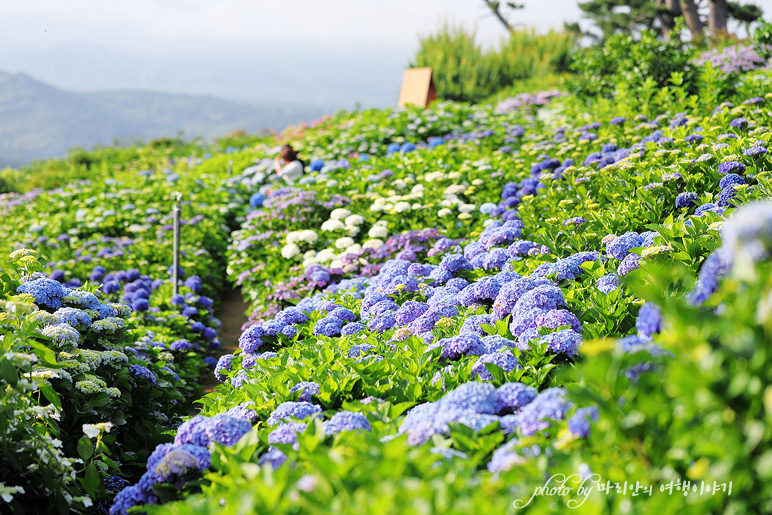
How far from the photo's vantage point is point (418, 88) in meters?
15.0

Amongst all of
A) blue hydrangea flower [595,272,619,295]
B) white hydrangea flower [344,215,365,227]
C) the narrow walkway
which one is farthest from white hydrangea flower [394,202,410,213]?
blue hydrangea flower [595,272,619,295]

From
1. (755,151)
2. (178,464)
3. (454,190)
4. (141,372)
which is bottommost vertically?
(141,372)

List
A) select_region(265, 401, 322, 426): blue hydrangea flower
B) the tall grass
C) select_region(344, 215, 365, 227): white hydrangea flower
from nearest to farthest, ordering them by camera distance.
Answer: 1. select_region(265, 401, 322, 426): blue hydrangea flower
2. select_region(344, 215, 365, 227): white hydrangea flower
3. the tall grass

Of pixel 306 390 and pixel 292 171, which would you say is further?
pixel 292 171

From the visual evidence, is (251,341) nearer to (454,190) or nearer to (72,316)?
(72,316)

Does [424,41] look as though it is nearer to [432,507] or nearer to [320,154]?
[320,154]

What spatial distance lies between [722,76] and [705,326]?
7.10 metres

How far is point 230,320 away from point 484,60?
46.3ft

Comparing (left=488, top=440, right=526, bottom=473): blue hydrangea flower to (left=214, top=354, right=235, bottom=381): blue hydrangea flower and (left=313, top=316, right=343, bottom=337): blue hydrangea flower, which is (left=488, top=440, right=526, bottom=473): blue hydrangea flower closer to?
(left=313, top=316, right=343, bottom=337): blue hydrangea flower

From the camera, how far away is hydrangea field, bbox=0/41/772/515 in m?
1.56

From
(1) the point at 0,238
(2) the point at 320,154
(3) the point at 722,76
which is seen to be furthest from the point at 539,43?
(1) the point at 0,238

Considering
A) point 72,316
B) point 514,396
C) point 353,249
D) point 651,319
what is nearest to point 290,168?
point 353,249

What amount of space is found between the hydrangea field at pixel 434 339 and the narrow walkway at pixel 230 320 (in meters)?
0.12

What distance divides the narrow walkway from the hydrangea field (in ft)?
0.39
